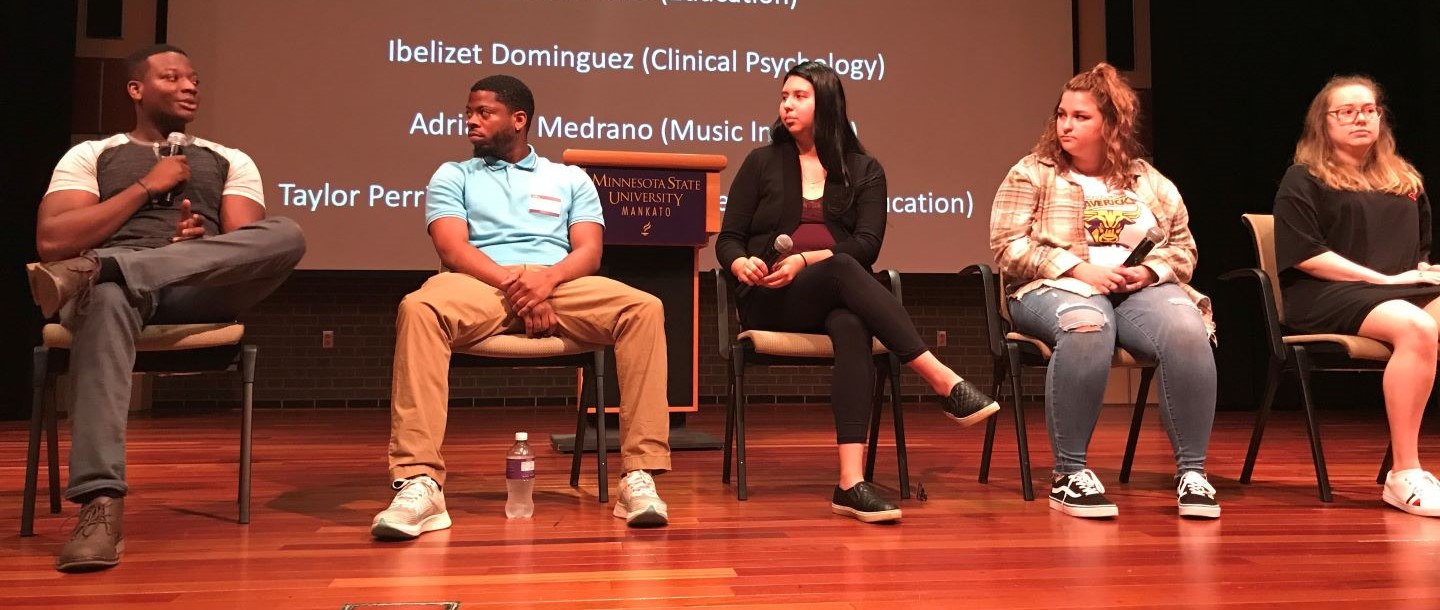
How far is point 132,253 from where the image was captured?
2129 millimetres

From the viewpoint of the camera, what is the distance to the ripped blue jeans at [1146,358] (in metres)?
2.57

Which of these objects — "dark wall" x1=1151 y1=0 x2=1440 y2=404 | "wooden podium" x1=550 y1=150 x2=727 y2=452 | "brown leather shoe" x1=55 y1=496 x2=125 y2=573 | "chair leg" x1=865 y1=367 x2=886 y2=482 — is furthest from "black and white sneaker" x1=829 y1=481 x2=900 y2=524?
"dark wall" x1=1151 y1=0 x2=1440 y2=404

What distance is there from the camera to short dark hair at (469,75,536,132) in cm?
276

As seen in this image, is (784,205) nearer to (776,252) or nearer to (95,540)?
(776,252)

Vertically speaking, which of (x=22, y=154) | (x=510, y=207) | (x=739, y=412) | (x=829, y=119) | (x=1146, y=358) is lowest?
(x=739, y=412)

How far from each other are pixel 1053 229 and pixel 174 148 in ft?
6.90

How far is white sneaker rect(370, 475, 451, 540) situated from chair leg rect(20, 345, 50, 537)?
2.22ft

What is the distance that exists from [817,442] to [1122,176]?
5.73ft

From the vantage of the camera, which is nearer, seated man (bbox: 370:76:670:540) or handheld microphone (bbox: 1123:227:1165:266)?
seated man (bbox: 370:76:670:540)

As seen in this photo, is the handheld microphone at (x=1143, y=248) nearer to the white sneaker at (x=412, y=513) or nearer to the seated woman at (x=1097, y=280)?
the seated woman at (x=1097, y=280)

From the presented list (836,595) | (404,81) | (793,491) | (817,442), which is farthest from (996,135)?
(836,595)

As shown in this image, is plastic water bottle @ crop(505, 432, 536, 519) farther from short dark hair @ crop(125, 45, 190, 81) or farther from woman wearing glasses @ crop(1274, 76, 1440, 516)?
woman wearing glasses @ crop(1274, 76, 1440, 516)

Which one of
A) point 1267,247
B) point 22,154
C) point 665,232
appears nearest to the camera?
point 1267,247

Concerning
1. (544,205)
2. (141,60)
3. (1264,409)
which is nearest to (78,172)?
(141,60)
